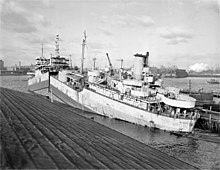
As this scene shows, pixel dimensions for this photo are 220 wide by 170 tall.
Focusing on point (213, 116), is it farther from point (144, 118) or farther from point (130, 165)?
point (130, 165)

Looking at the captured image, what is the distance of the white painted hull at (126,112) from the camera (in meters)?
23.8

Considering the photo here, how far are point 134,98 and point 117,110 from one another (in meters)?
2.97

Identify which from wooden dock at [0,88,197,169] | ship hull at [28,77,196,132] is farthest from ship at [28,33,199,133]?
wooden dock at [0,88,197,169]

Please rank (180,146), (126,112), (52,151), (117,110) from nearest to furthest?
(52,151) → (180,146) → (126,112) → (117,110)

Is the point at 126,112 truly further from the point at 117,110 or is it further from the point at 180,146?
the point at 180,146

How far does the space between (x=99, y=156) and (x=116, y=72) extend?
130 feet

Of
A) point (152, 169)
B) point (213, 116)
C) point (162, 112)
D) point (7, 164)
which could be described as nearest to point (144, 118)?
point (162, 112)

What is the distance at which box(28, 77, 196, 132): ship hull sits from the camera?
78.3ft

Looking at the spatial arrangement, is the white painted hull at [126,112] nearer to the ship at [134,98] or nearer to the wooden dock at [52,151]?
the ship at [134,98]

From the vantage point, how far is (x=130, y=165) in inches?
172

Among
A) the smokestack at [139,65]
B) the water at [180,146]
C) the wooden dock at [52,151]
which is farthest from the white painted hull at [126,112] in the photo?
the wooden dock at [52,151]

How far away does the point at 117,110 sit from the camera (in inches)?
1141

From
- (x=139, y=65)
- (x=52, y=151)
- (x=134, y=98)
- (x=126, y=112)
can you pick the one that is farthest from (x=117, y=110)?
(x=52, y=151)

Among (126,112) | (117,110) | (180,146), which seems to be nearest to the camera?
(180,146)
